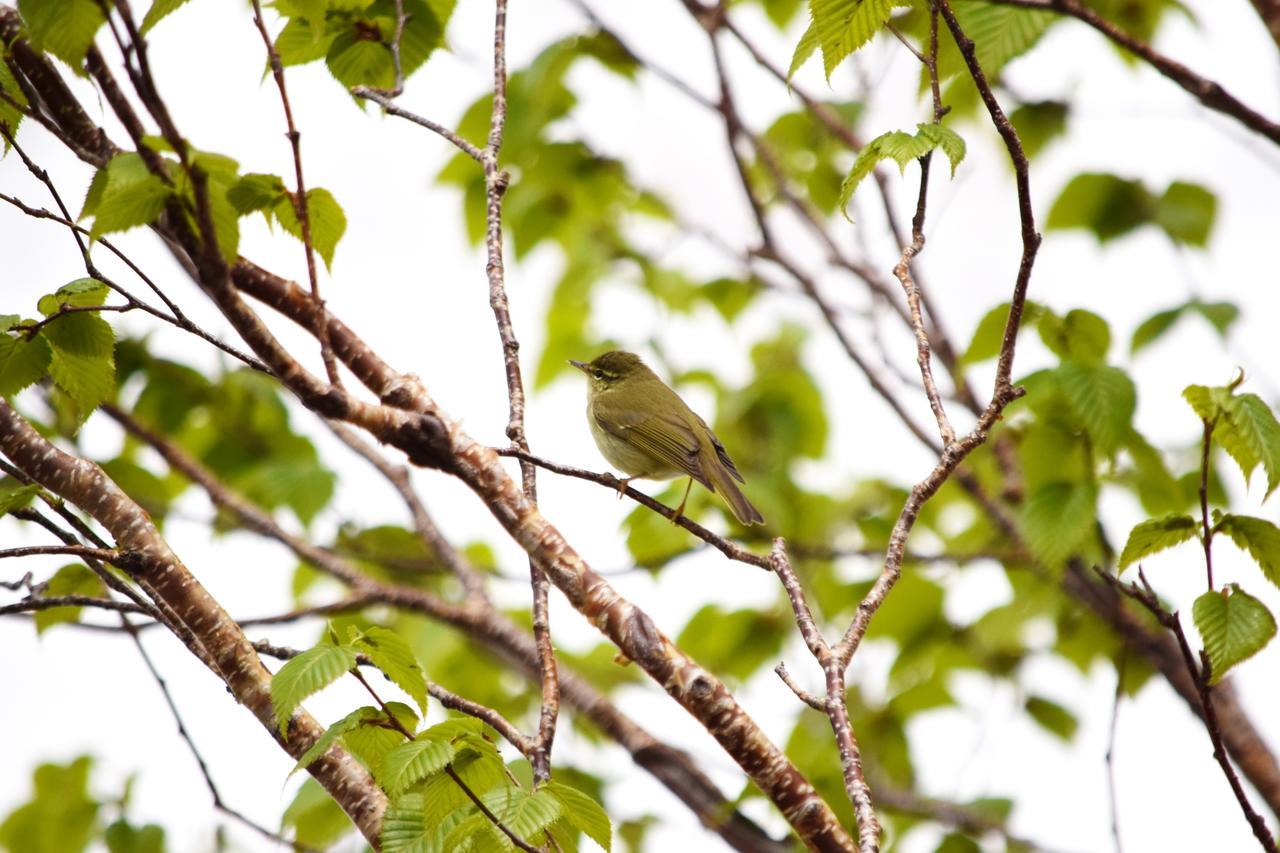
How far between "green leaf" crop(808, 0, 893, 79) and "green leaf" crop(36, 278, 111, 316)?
4.65ft

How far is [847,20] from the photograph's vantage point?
7.31ft

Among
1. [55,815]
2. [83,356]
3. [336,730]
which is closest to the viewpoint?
[336,730]

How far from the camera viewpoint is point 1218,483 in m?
4.60

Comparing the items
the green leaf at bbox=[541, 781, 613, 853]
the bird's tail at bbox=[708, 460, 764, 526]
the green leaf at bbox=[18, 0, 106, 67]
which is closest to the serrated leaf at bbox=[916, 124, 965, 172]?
the green leaf at bbox=[541, 781, 613, 853]

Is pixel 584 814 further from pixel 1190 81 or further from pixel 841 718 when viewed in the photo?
pixel 1190 81

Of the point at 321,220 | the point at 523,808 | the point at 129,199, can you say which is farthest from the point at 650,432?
the point at 129,199

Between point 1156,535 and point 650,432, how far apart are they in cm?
305

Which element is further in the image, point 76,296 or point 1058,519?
point 1058,519

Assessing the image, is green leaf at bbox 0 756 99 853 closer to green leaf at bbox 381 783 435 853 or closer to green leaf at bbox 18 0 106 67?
→ green leaf at bbox 381 783 435 853

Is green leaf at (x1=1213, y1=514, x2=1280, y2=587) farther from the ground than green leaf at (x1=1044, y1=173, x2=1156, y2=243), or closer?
closer

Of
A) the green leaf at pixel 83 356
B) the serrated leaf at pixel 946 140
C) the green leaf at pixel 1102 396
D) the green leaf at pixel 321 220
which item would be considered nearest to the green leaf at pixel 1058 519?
the green leaf at pixel 1102 396

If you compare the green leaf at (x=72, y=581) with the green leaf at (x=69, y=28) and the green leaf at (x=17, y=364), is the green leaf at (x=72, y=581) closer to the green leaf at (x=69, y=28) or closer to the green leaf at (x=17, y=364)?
the green leaf at (x=17, y=364)

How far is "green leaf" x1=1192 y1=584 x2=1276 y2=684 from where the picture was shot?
7.21 ft

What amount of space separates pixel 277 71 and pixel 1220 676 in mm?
1947
